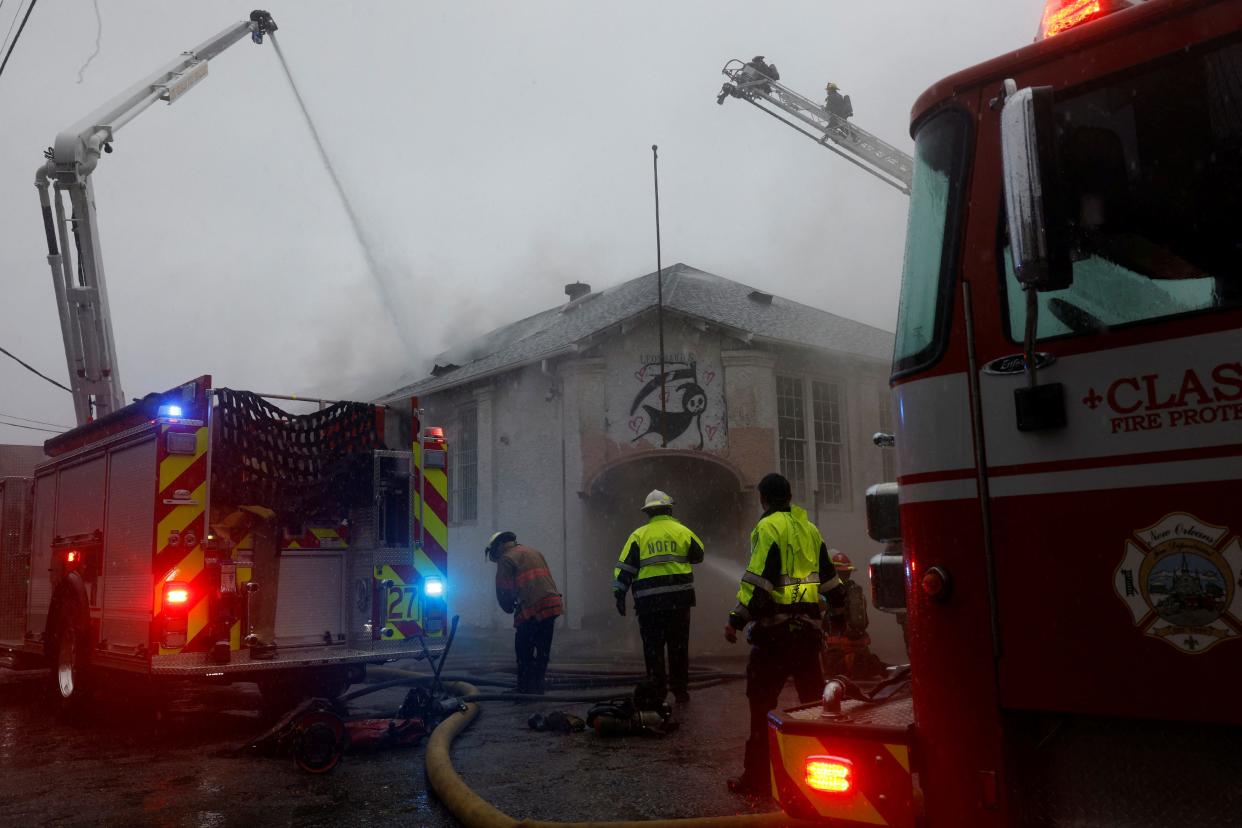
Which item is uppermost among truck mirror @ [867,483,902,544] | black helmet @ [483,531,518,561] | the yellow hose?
black helmet @ [483,531,518,561]

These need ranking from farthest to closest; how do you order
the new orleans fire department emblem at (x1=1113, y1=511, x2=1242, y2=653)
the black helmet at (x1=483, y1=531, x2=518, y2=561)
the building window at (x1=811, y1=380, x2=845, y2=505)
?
the building window at (x1=811, y1=380, x2=845, y2=505)
the black helmet at (x1=483, y1=531, x2=518, y2=561)
the new orleans fire department emblem at (x1=1113, y1=511, x2=1242, y2=653)

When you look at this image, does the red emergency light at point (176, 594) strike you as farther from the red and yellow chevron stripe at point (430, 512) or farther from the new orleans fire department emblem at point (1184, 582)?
the new orleans fire department emblem at point (1184, 582)

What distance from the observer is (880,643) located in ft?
40.0

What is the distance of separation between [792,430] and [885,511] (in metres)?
13.8

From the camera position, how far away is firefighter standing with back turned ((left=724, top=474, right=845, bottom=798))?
15.5ft

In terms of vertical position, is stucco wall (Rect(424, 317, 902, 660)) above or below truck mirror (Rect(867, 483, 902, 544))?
above

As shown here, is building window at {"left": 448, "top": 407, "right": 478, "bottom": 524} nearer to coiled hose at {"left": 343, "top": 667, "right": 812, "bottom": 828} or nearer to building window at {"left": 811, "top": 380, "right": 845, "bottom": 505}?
building window at {"left": 811, "top": 380, "right": 845, "bottom": 505}

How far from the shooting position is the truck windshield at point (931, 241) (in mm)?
2676

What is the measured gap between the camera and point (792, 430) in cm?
1694

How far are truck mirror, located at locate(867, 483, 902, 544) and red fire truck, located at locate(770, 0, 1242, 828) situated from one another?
22.6 inches

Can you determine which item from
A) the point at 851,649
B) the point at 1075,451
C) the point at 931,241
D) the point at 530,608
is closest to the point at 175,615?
the point at 530,608

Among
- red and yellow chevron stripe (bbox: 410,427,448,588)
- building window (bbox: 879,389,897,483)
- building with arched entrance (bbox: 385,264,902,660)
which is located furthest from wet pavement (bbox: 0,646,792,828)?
building window (bbox: 879,389,897,483)

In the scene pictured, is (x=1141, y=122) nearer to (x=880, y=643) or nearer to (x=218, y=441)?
(x=218, y=441)

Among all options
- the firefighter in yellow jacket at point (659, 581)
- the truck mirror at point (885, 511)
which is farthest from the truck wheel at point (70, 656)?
the truck mirror at point (885, 511)
